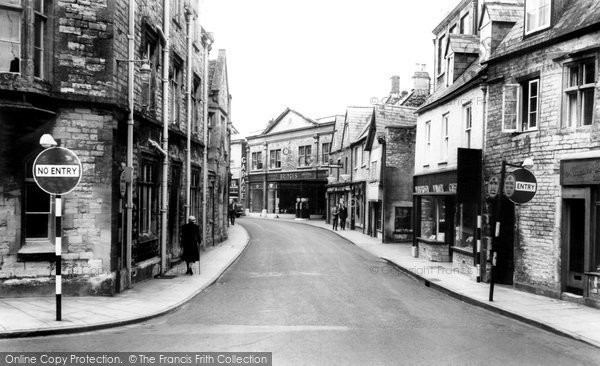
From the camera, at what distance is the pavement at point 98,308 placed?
8.88 m

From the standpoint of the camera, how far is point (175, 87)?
18781mm

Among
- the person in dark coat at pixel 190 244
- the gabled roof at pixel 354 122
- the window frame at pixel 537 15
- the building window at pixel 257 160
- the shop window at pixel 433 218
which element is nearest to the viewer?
the window frame at pixel 537 15

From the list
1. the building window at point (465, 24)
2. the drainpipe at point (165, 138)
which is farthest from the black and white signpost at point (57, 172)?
the building window at point (465, 24)

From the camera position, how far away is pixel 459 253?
18562 mm

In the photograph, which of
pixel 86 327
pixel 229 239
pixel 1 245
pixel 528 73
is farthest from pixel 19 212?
pixel 229 239

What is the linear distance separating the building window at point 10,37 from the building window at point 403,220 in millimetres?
22576

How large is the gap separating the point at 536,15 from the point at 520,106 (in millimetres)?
2487

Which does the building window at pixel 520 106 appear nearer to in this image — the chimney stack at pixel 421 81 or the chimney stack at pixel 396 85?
the chimney stack at pixel 421 81

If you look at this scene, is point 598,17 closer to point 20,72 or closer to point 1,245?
point 20,72

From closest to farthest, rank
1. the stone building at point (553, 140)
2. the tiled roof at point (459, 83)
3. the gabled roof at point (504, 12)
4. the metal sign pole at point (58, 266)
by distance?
the metal sign pole at point (58, 266), the stone building at point (553, 140), the gabled roof at point (504, 12), the tiled roof at point (459, 83)

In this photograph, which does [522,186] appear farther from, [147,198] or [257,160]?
[257,160]

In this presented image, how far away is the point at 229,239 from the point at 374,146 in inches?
423

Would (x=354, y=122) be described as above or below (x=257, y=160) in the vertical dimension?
above

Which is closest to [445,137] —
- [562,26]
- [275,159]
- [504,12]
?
[504,12]
